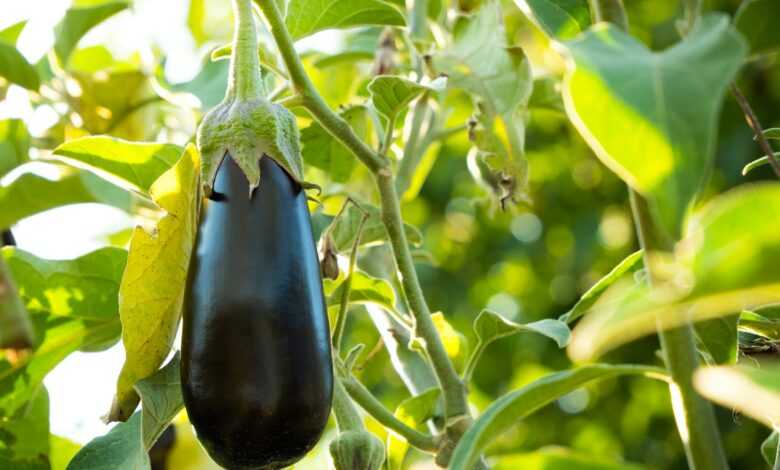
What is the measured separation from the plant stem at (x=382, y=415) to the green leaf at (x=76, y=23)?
2.46 feet

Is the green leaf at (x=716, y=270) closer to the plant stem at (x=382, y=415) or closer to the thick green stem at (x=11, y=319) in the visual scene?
the thick green stem at (x=11, y=319)

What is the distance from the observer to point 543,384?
2.31 feet

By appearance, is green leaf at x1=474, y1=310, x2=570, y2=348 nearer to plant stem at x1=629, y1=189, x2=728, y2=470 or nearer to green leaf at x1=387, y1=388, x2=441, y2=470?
green leaf at x1=387, y1=388, x2=441, y2=470

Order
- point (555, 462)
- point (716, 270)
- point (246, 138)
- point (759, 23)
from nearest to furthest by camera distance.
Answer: point (716, 270)
point (555, 462)
point (246, 138)
point (759, 23)

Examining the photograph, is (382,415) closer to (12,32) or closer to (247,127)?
(247,127)

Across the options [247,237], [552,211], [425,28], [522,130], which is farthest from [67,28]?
[552,211]

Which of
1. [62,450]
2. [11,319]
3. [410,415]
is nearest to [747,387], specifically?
[11,319]

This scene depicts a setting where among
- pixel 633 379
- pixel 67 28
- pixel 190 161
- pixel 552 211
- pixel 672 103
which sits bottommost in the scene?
pixel 633 379

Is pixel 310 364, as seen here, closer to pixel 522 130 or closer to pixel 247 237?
pixel 247 237

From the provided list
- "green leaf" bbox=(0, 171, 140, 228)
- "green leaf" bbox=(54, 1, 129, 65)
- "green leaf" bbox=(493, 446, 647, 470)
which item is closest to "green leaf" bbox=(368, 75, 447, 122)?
"green leaf" bbox=(0, 171, 140, 228)

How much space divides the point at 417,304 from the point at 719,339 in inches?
8.6

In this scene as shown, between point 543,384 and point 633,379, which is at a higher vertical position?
point 543,384

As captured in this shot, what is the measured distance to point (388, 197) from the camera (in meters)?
0.90

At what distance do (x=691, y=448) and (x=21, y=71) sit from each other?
0.90 meters
